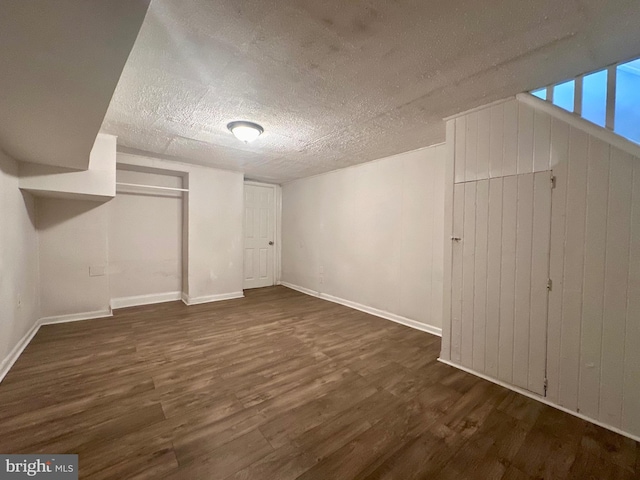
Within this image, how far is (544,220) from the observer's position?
1964mm

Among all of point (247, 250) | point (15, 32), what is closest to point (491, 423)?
point (15, 32)

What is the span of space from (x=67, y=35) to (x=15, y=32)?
0.56 ft

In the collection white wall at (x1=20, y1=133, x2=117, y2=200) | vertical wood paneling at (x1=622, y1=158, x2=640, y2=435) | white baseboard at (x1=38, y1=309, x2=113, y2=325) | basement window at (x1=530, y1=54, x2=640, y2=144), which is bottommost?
white baseboard at (x1=38, y1=309, x2=113, y2=325)

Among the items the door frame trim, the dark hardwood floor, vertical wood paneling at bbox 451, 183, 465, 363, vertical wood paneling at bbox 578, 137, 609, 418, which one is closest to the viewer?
the dark hardwood floor

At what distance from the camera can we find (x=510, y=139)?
83.4 inches

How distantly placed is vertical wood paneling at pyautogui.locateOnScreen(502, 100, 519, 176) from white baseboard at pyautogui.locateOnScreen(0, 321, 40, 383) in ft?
15.4

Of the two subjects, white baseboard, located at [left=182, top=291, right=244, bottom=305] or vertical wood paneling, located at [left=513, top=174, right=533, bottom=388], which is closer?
vertical wood paneling, located at [left=513, top=174, right=533, bottom=388]

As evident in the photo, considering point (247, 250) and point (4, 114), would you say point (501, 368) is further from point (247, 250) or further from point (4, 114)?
point (247, 250)

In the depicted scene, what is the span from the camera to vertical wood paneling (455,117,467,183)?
94.2 inches

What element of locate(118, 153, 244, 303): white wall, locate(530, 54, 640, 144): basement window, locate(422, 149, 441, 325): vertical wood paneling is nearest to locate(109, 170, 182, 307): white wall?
locate(118, 153, 244, 303): white wall

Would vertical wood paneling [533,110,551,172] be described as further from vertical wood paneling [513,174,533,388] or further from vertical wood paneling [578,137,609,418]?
vertical wood paneling [578,137,609,418]

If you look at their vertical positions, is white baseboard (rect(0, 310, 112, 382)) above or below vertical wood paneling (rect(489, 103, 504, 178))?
below

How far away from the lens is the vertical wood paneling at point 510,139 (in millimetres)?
2084

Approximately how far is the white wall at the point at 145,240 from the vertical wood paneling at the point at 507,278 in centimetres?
498
